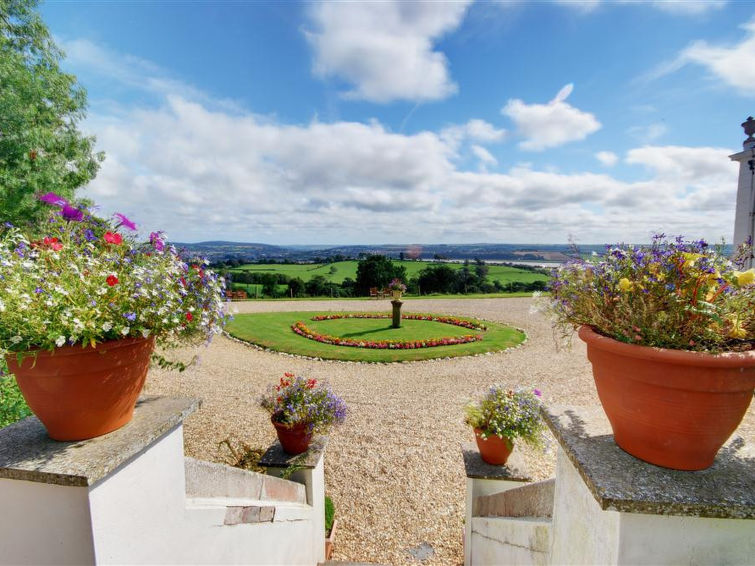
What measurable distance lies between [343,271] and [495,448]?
47703 millimetres

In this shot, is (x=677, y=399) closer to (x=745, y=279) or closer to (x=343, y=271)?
(x=745, y=279)

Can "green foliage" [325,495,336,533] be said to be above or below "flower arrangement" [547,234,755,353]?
below

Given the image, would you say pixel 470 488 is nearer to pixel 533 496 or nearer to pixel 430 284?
pixel 533 496

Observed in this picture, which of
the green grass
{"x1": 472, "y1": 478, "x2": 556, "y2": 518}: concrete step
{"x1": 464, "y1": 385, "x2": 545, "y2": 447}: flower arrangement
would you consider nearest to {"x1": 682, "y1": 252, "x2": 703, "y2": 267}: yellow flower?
{"x1": 472, "y1": 478, "x2": 556, "y2": 518}: concrete step

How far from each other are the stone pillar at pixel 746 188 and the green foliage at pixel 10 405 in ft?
41.6

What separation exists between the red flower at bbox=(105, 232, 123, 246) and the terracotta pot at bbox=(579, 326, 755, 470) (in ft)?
6.33

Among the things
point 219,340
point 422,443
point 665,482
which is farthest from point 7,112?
point 665,482

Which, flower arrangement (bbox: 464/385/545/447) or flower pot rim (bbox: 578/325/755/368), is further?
flower arrangement (bbox: 464/385/545/447)

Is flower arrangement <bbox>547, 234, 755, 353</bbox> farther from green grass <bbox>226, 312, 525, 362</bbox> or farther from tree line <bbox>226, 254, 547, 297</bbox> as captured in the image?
tree line <bbox>226, 254, 547, 297</bbox>

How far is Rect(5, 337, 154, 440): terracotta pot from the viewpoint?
1.23m

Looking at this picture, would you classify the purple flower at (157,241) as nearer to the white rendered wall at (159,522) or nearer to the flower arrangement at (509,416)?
the white rendered wall at (159,522)

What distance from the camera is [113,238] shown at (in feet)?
5.02

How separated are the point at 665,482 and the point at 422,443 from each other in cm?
449

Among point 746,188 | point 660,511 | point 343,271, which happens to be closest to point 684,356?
point 660,511
